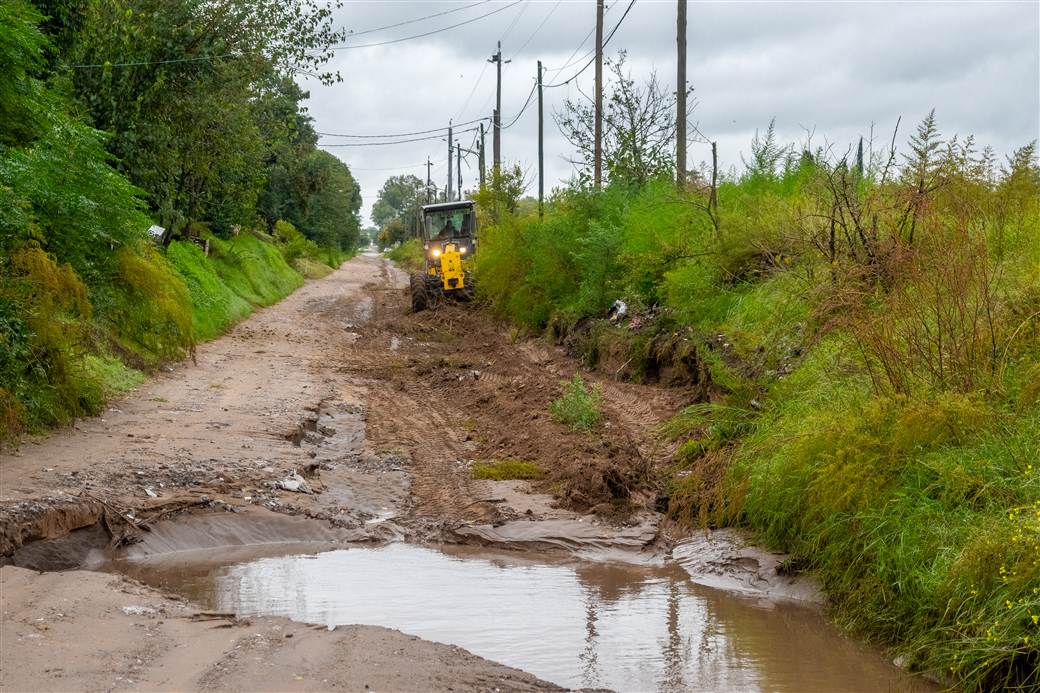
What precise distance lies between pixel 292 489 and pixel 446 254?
2142 centimetres

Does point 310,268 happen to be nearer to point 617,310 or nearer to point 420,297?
point 420,297

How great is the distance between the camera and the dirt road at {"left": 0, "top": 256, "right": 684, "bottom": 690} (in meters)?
5.97

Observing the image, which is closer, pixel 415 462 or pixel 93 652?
pixel 93 652

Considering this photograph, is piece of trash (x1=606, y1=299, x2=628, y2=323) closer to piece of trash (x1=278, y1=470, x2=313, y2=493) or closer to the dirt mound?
the dirt mound

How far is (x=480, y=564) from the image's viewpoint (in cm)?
891

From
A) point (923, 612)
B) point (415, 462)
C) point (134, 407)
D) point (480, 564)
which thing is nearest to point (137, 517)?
point (480, 564)

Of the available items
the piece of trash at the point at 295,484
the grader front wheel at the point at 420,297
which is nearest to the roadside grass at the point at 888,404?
the piece of trash at the point at 295,484

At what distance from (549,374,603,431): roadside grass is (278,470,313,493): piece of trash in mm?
3592

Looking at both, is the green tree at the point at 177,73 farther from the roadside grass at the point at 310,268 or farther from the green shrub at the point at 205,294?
the roadside grass at the point at 310,268

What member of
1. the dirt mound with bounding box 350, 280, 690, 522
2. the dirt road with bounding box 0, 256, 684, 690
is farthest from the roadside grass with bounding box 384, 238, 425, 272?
the dirt road with bounding box 0, 256, 684, 690

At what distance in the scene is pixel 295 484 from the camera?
Answer: 10.8 metres

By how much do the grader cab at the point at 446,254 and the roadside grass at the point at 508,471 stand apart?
2008 cm

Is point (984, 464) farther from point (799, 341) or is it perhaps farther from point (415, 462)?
point (415, 462)

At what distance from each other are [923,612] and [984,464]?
3.84 feet
